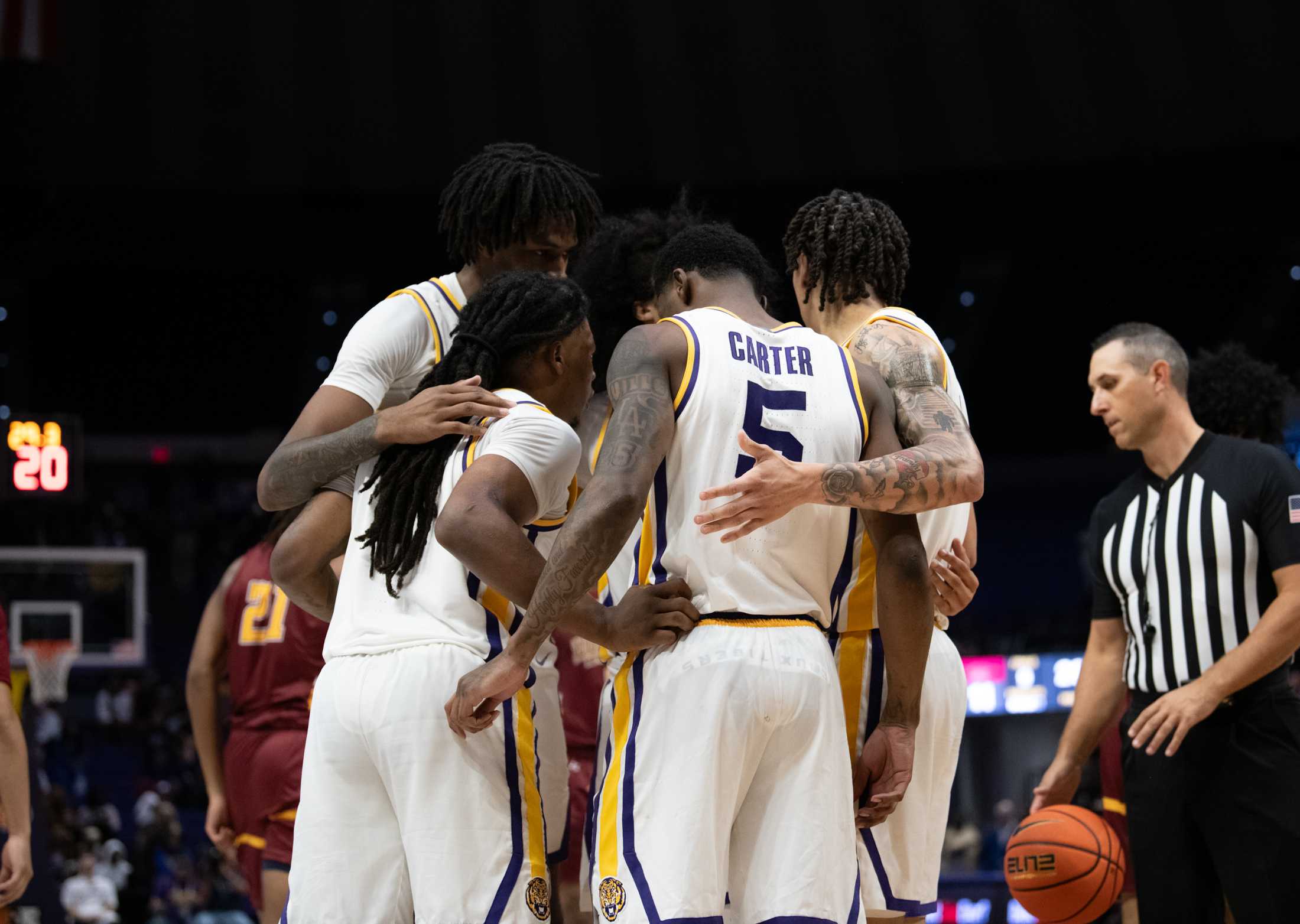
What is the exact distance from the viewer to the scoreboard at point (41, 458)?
37.6ft

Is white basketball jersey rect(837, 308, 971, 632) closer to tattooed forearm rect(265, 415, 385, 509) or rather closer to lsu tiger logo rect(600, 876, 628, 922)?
lsu tiger logo rect(600, 876, 628, 922)

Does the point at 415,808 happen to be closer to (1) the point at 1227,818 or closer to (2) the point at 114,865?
(1) the point at 1227,818

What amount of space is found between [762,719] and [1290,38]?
15.7m

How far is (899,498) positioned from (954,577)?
0.71 meters

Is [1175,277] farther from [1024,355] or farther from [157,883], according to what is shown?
[157,883]

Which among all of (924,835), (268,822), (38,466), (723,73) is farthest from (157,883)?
(924,835)

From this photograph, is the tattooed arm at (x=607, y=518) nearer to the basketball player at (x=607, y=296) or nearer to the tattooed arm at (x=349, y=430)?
the tattooed arm at (x=349, y=430)

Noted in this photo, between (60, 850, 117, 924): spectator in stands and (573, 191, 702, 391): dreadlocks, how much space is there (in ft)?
30.7

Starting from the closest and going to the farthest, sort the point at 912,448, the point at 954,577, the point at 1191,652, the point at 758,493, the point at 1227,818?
the point at 758,493
the point at 912,448
the point at 954,577
the point at 1227,818
the point at 1191,652

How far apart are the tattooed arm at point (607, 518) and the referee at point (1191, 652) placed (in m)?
2.25

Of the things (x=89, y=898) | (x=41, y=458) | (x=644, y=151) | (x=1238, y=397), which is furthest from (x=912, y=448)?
(x=644, y=151)

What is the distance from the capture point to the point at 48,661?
15.5 metres

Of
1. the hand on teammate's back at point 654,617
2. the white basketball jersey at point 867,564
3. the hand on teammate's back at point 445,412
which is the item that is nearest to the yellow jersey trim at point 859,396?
the white basketball jersey at point 867,564

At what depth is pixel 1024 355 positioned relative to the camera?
830 inches
